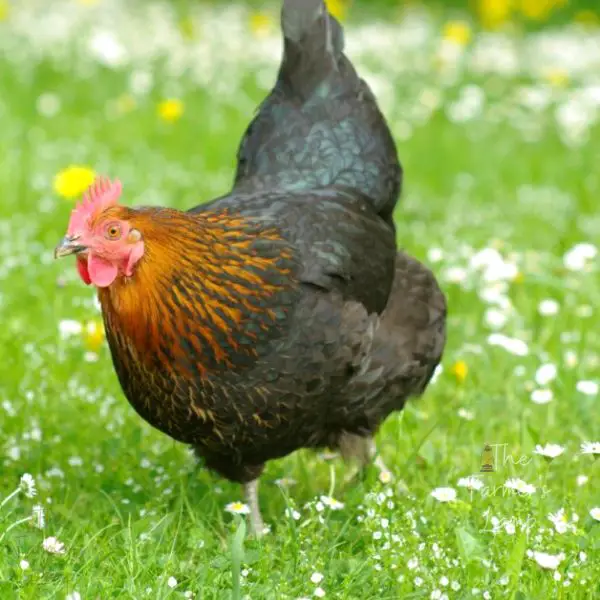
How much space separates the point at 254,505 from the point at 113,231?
115cm

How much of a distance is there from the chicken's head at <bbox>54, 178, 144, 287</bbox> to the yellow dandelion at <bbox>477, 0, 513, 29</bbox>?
1227cm

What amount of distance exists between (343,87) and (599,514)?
2153mm

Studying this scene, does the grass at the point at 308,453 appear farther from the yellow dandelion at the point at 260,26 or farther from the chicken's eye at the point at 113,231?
the yellow dandelion at the point at 260,26

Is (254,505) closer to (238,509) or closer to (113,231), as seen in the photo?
(238,509)

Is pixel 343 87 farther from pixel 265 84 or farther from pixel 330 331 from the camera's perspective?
pixel 265 84

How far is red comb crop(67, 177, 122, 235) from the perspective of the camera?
11.5 feet

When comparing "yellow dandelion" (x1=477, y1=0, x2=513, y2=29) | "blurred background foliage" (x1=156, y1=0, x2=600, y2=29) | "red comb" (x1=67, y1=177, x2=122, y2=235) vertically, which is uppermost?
"blurred background foliage" (x1=156, y1=0, x2=600, y2=29)

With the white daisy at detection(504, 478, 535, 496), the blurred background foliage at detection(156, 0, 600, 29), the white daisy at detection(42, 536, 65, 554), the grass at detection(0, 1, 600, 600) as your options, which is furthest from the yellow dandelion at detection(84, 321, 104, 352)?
the blurred background foliage at detection(156, 0, 600, 29)

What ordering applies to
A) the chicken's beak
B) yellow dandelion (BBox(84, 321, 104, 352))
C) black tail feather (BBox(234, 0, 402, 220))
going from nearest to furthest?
the chicken's beak → black tail feather (BBox(234, 0, 402, 220)) → yellow dandelion (BBox(84, 321, 104, 352))

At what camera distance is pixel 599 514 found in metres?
3.39

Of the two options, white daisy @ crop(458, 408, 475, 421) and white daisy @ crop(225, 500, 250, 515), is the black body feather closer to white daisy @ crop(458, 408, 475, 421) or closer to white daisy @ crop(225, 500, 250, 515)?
white daisy @ crop(225, 500, 250, 515)

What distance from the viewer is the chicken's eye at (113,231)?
136 inches

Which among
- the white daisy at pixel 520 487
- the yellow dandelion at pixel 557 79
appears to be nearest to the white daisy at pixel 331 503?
the white daisy at pixel 520 487

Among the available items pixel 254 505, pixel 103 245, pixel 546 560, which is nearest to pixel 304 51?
pixel 103 245
